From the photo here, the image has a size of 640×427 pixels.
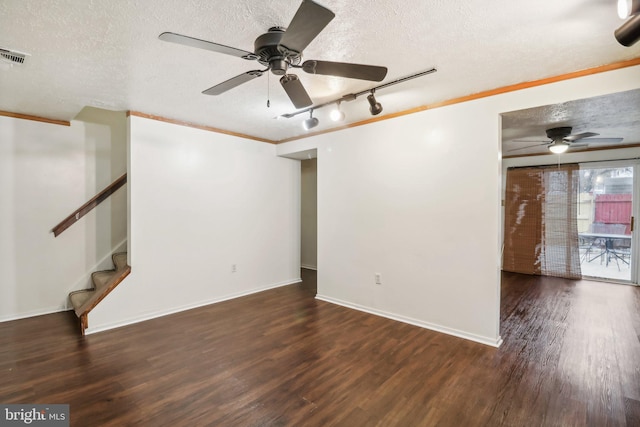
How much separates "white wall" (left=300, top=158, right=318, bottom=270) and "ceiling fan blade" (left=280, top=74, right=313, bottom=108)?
4.39 meters

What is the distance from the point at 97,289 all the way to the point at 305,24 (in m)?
4.10

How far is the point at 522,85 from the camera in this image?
8.98 ft

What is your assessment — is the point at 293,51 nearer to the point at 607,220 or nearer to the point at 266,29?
the point at 266,29

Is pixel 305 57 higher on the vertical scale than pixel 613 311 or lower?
higher

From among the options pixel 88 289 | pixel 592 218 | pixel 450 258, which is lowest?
pixel 88 289

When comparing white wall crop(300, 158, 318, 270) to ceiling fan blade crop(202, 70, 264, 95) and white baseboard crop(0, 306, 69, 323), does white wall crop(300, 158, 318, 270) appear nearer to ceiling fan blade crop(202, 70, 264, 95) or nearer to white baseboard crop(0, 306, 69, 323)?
white baseboard crop(0, 306, 69, 323)

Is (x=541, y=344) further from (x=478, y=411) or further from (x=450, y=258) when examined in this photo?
(x=478, y=411)

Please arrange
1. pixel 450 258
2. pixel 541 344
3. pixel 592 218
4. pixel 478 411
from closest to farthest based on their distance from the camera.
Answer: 1. pixel 478 411
2. pixel 541 344
3. pixel 450 258
4. pixel 592 218

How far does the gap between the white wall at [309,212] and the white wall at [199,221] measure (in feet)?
4.12

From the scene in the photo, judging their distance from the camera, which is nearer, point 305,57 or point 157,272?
point 305,57

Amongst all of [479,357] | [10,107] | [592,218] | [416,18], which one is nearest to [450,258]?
[479,357]

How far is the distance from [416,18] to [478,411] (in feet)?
8.37

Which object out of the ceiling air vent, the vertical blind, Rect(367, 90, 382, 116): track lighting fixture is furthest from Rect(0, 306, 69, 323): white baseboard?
the vertical blind

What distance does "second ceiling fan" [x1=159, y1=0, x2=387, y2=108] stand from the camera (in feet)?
4.51
